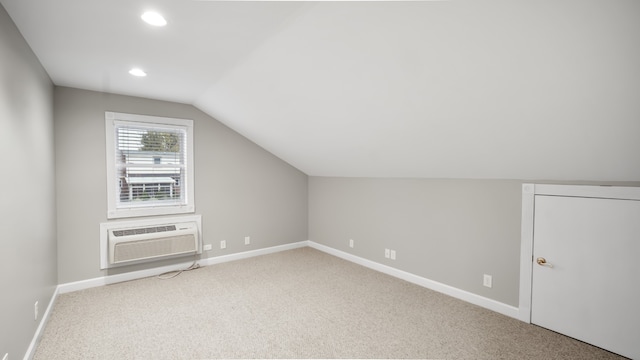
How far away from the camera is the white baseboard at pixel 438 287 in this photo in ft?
9.45

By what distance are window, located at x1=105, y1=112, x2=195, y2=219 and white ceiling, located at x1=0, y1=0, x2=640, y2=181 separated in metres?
0.77

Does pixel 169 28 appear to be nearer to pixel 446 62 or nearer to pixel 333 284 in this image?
pixel 446 62

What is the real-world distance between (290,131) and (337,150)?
0.62 m

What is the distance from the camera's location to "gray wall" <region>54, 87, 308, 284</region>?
11.4 feet

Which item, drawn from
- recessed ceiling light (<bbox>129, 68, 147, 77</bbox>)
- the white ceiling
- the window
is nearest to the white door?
the white ceiling

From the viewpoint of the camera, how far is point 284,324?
271cm

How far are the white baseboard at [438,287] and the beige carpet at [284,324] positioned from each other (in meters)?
0.09

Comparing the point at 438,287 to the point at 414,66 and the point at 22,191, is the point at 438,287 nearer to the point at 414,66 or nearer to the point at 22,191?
the point at 414,66

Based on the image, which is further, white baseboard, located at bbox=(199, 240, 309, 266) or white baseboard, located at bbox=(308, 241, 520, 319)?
A: white baseboard, located at bbox=(199, 240, 309, 266)

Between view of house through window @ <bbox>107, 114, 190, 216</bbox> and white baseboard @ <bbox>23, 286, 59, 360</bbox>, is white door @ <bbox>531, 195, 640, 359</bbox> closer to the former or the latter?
white baseboard @ <bbox>23, 286, 59, 360</bbox>

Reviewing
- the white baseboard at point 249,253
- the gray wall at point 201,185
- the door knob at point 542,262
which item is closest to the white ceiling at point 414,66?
the gray wall at point 201,185

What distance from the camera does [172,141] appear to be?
13.7ft

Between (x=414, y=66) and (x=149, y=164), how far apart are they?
3536 mm

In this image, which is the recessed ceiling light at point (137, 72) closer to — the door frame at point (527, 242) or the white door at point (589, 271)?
the door frame at point (527, 242)
